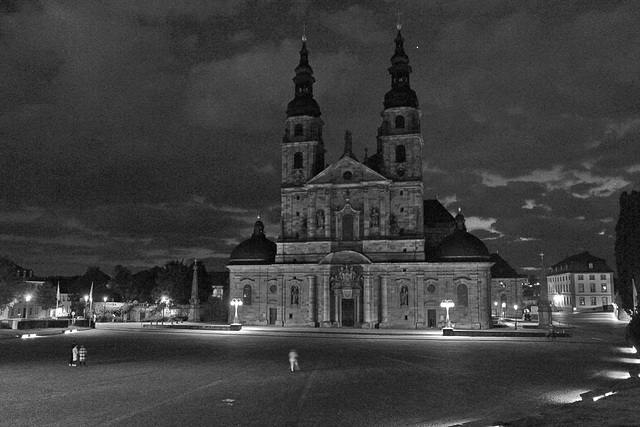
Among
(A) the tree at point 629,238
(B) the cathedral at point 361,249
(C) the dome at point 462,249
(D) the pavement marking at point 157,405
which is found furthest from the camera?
(C) the dome at point 462,249

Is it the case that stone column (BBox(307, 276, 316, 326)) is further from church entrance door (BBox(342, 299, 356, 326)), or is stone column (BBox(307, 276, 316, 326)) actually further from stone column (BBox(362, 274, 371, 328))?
stone column (BBox(362, 274, 371, 328))

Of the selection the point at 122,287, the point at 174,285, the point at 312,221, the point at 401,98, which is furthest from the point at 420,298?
the point at 122,287

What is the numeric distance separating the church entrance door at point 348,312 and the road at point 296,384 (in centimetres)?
2524

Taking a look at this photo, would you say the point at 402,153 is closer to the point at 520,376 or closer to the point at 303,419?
the point at 520,376

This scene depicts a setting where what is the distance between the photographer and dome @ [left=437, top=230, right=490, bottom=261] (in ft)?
203

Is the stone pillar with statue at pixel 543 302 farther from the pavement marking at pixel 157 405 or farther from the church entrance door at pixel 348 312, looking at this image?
the pavement marking at pixel 157 405

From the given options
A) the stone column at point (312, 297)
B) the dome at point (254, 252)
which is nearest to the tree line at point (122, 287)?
the dome at point (254, 252)

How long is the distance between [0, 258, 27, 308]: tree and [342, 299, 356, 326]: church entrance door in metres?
40.3

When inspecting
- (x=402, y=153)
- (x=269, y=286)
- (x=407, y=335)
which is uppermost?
(x=402, y=153)

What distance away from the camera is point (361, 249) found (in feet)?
209

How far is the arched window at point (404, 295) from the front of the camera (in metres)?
62.1

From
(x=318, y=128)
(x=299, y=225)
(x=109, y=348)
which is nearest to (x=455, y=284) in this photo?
(x=299, y=225)

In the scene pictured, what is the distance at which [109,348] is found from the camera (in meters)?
36.5

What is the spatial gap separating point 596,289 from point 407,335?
88.9 metres
